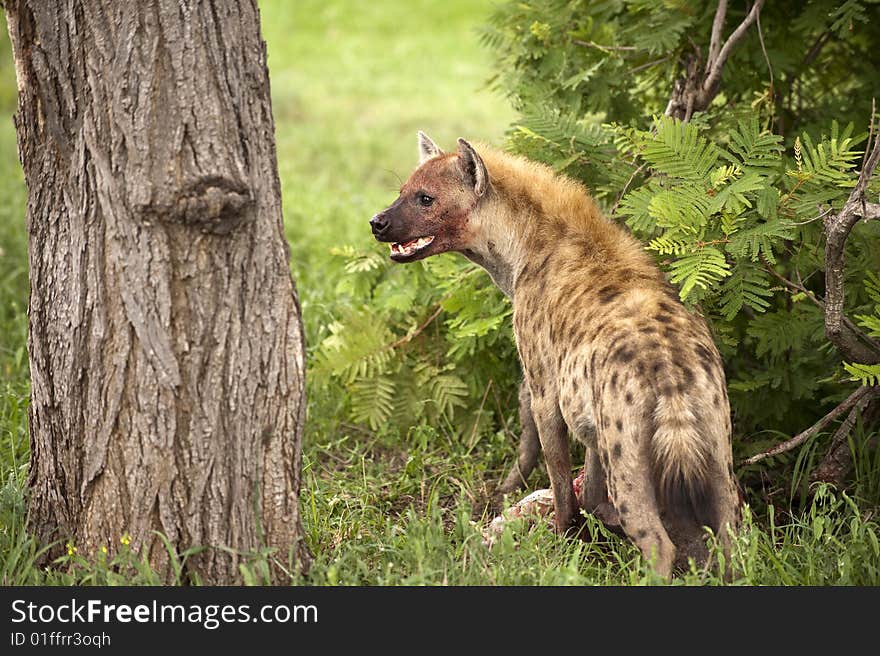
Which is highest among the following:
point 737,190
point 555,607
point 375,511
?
point 737,190

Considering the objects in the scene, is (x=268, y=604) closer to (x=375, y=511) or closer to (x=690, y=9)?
(x=375, y=511)

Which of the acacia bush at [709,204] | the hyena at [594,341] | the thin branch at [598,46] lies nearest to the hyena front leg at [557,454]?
the hyena at [594,341]

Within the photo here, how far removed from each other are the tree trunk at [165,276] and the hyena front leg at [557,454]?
1.06 meters

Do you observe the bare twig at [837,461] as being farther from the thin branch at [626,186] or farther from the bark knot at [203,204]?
the bark knot at [203,204]

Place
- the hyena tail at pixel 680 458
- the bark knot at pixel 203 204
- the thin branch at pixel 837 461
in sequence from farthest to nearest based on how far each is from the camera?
the thin branch at pixel 837 461
the hyena tail at pixel 680 458
the bark knot at pixel 203 204

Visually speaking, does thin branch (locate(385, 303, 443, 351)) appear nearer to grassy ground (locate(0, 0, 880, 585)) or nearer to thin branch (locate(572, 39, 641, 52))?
grassy ground (locate(0, 0, 880, 585))

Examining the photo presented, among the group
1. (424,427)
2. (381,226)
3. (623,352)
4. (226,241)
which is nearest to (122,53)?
(226,241)

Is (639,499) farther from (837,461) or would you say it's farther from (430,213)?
(430,213)

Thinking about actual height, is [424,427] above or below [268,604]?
above

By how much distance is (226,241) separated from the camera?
128 inches

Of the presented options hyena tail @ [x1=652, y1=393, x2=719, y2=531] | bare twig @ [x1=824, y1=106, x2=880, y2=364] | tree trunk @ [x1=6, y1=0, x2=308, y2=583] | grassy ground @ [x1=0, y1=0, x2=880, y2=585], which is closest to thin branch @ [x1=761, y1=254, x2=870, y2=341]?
bare twig @ [x1=824, y1=106, x2=880, y2=364]

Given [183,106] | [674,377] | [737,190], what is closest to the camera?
[183,106]

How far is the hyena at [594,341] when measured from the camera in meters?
3.48

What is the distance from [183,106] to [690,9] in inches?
101
